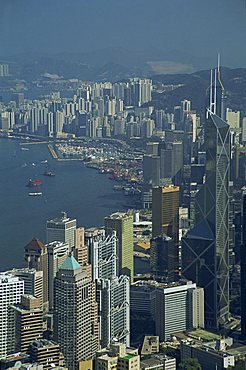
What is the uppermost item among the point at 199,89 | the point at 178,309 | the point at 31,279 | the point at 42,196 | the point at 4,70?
the point at 4,70

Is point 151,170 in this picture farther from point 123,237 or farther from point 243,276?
point 243,276

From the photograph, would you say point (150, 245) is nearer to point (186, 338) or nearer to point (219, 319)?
point (219, 319)

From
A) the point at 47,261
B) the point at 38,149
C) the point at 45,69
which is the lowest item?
the point at 47,261

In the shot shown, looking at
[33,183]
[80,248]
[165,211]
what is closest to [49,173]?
[33,183]

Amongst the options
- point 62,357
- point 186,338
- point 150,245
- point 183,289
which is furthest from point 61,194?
point 62,357

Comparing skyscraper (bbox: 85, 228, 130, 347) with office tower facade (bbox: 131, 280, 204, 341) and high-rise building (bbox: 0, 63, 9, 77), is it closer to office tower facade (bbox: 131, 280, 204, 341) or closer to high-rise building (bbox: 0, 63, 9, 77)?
office tower facade (bbox: 131, 280, 204, 341)

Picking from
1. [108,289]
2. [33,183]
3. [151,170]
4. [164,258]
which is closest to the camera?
[108,289]

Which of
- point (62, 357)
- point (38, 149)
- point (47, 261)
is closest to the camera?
point (62, 357)
